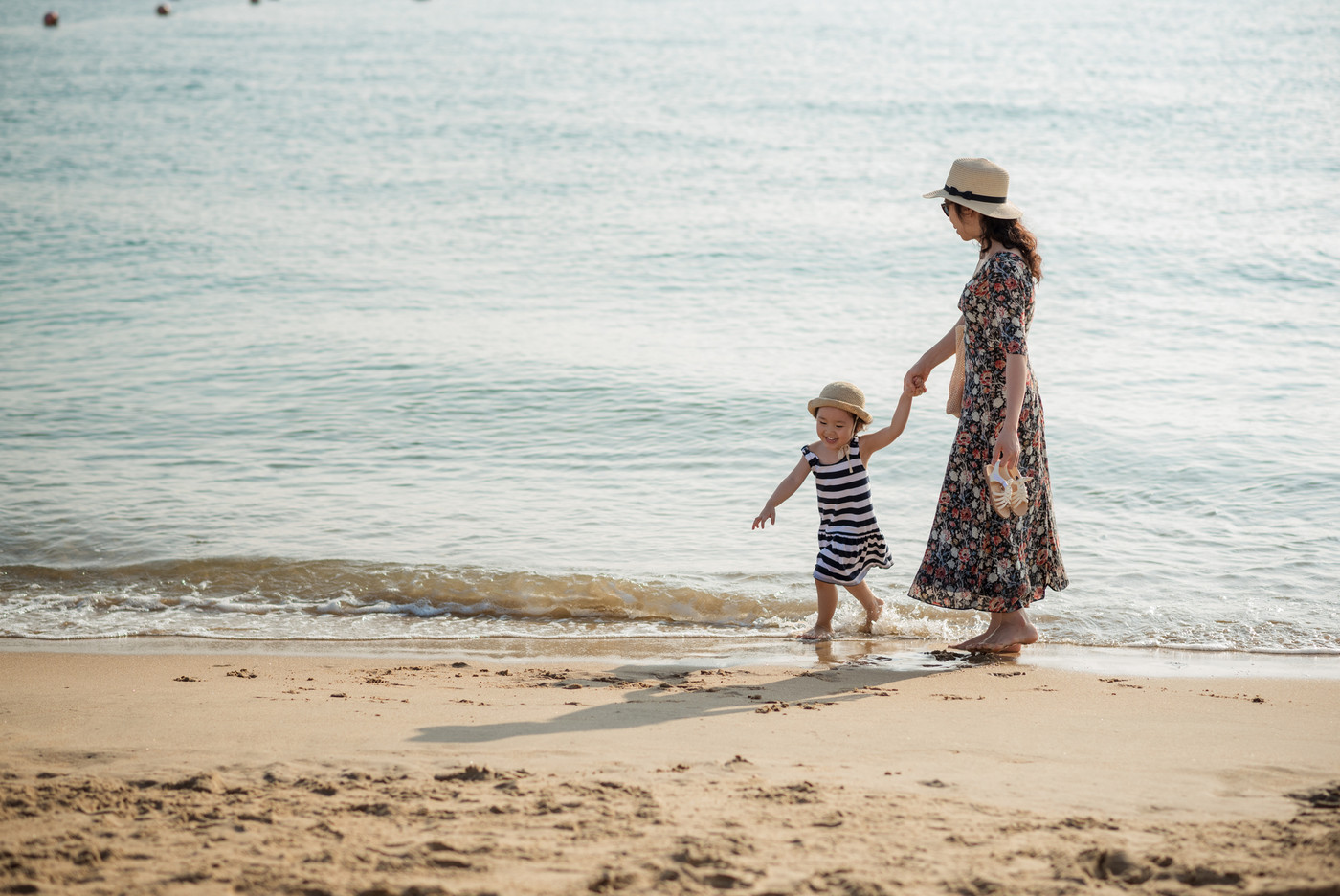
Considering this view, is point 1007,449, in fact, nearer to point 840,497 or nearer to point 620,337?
point 840,497

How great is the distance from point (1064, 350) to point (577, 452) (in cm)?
564

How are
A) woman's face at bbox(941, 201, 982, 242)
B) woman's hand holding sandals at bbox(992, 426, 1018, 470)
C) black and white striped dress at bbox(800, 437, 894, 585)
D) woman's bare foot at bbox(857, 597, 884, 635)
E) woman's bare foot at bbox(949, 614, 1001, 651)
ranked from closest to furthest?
woman's hand holding sandals at bbox(992, 426, 1018, 470) → woman's face at bbox(941, 201, 982, 242) → woman's bare foot at bbox(949, 614, 1001, 651) → black and white striped dress at bbox(800, 437, 894, 585) → woman's bare foot at bbox(857, 597, 884, 635)

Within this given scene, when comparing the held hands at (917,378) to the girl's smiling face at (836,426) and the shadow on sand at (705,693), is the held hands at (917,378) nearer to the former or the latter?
the girl's smiling face at (836,426)

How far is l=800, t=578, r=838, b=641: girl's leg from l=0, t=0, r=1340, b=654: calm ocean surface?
1.27 ft

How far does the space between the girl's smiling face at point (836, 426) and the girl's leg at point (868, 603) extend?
2.19 ft

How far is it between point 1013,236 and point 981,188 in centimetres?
24

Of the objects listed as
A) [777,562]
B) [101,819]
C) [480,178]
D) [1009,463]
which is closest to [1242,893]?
[1009,463]

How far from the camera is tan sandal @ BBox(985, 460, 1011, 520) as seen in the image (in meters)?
4.20

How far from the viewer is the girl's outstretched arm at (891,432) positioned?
459 centimetres

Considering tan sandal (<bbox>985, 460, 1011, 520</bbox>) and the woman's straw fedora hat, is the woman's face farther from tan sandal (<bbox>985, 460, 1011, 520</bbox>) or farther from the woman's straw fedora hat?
tan sandal (<bbox>985, 460, 1011, 520</bbox>)

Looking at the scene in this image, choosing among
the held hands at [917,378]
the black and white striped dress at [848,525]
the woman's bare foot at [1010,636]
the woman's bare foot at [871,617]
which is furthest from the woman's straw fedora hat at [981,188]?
the woman's bare foot at [871,617]

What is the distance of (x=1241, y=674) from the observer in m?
4.54

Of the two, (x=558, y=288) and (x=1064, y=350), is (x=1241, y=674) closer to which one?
(x=1064, y=350)

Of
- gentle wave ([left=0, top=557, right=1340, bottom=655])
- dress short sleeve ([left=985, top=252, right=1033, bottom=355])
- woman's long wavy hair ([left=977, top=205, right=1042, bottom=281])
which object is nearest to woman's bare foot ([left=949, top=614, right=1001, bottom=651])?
gentle wave ([left=0, top=557, right=1340, bottom=655])
